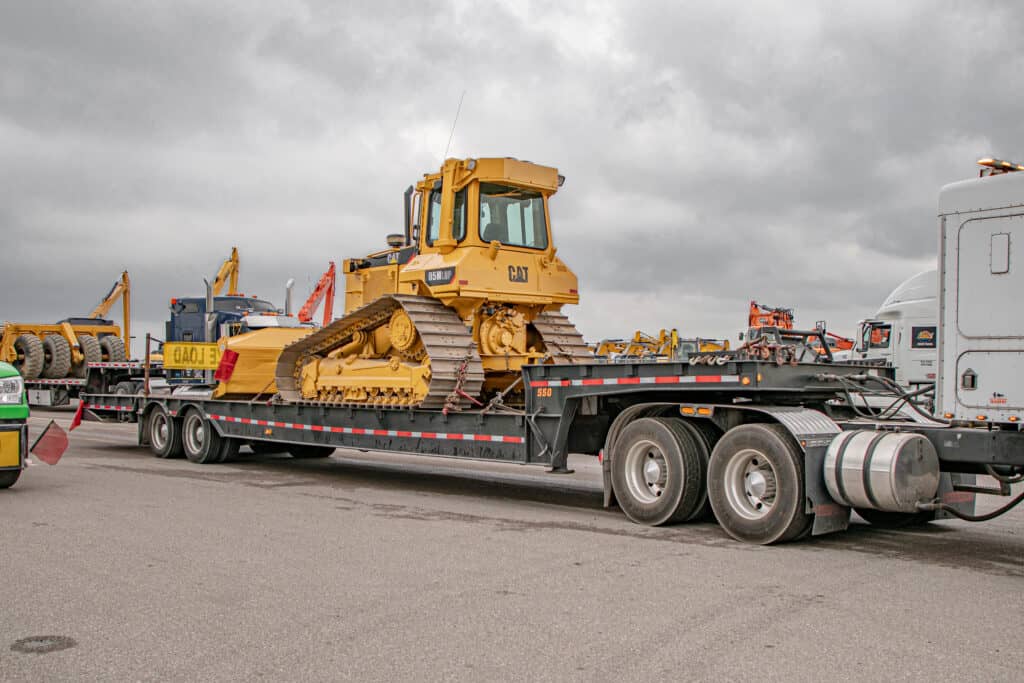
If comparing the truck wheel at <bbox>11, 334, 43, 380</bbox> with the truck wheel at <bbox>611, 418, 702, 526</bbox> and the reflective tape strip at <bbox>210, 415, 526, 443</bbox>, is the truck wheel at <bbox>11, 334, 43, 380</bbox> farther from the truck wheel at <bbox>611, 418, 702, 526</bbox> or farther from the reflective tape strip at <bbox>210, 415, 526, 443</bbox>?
the truck wheel at <bbox>611, 418, 702, 526</bbox>

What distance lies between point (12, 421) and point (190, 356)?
6.33 m

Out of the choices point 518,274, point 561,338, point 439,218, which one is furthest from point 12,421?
point 561,338

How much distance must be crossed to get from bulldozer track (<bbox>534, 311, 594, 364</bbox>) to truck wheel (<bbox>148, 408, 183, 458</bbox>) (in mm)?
6948

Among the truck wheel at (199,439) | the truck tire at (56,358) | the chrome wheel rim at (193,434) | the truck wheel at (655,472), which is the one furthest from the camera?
the truck tire at (56,358)

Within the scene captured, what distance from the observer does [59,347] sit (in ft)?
96.0

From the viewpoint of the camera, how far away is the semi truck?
771 centimetres

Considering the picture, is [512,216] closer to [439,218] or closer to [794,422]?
[439,218]

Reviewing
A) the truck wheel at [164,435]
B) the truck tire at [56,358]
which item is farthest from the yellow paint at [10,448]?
the truck tire at [56,358]

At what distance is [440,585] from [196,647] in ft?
6.05

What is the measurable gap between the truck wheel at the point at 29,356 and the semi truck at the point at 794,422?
21.0m

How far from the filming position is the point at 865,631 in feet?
18.2

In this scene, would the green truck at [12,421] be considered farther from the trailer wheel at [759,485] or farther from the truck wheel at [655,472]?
the trailer wheel at [759,485]

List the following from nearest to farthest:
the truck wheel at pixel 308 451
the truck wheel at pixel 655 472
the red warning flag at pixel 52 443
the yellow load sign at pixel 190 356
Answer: the truck wheel at pixel 655 472
the red warning flag at pixel 52 443
the truck wheel at pixel 308 451
the yellow load sign at pixel 190 356

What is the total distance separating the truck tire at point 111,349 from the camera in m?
30.0
